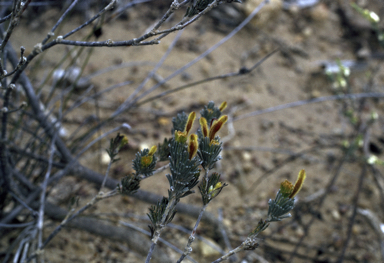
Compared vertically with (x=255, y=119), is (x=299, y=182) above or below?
below

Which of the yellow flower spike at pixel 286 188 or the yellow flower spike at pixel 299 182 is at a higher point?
the yellow flower spike at pixel 299 182

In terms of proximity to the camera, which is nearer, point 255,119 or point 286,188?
point 286,188

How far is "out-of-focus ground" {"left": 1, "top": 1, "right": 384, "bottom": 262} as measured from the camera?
1743 millimetres

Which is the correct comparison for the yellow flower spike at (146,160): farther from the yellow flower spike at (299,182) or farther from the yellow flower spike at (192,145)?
the yellow flower spike at (299,182)

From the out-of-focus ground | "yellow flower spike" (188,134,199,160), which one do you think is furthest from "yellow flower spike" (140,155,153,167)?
the out-of-focus ground

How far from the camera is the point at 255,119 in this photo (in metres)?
2.67

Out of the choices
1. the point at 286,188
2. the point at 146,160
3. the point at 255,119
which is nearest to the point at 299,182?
the point at 286,188

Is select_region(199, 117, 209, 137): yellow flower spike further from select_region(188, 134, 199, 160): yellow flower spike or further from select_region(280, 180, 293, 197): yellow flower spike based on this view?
select_region(280, 180, 293, 197): yellow flower spike

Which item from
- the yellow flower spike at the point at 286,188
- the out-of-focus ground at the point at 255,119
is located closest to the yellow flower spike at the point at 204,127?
the yellow flower spike at the point at 286,188

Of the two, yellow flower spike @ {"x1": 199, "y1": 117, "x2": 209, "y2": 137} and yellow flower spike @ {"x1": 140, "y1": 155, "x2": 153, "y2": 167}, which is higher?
yellow flower spike @ {"x1": 199, "y1": 117, "x2": 209, "y2": 137}

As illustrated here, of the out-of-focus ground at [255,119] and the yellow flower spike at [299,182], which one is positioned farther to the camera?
the out-of-focus ground at [255,119]

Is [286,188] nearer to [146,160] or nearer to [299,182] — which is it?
[299,182]

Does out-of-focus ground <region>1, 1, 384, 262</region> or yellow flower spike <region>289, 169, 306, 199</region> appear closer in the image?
yellow flower spike <region>289, 169, 306, 199</region>

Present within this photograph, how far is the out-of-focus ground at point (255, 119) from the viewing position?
5.72 feet
